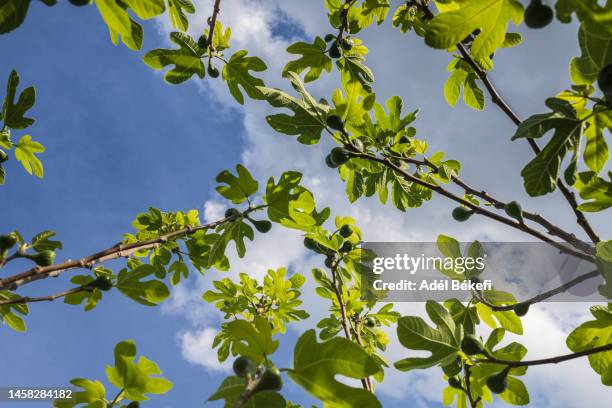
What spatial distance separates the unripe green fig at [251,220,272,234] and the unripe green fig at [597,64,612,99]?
6.27 feet

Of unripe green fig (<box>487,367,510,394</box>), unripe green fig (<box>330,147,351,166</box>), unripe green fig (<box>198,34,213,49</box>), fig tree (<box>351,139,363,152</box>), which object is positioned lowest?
unripe green fig (<box>487,367,510,394</box>)

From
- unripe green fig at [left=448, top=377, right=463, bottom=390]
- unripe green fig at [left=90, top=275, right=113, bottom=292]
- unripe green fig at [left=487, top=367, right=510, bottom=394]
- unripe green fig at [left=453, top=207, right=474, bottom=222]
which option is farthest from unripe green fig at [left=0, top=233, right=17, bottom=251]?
unripe green fig at [left=453, top=207, right=474, bottom=222]

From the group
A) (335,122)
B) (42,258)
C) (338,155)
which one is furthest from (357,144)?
(42,258)

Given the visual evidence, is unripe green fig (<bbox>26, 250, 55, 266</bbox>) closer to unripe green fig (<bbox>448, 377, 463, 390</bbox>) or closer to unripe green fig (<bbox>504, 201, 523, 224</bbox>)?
unripe green fig (<bbox>448, 377, 463, 390</bbox>)

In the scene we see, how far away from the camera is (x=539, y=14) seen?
4.62 feet

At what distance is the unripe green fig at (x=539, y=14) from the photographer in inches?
55.1

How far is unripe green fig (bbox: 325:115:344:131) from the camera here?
2.49 meters

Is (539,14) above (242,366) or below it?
above

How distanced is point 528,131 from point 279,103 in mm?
1382

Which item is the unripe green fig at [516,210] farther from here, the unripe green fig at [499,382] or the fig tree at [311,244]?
the fig tree at [311,244]

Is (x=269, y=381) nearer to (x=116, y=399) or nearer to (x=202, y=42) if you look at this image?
(x=116, y=399)

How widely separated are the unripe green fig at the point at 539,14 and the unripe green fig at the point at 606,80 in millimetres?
278

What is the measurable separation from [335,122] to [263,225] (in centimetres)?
83

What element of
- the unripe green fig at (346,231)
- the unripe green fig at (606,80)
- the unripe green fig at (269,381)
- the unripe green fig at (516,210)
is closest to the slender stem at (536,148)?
the unripe green fig at (516,210)
